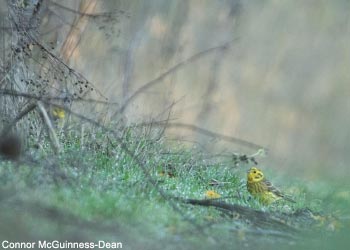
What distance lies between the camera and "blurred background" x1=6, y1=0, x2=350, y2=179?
37.3 feet

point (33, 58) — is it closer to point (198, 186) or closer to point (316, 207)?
point (198, 186)

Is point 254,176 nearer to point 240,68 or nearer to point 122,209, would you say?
point 122,209

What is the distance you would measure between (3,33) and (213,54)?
7.74 metres

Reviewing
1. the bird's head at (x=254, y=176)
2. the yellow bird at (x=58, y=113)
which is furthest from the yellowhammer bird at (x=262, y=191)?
the yellow bird at (x=58, y=113)

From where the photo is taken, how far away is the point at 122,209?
18.3 ft

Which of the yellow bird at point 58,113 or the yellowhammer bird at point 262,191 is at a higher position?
the yellow bird at point 58,113

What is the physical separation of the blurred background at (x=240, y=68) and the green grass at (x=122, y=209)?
2.50m

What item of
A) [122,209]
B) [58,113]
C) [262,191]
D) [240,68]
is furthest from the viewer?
[240,68]

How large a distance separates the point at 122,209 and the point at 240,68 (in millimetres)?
10678

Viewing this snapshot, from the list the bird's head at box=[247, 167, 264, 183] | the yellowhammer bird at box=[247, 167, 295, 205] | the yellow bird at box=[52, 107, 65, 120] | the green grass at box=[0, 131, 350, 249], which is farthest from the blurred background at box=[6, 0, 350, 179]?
the green grass at box=[0, 131, 350, 249]

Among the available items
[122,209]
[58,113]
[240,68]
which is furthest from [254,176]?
[240,68]

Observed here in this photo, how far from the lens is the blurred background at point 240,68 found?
11375 mm

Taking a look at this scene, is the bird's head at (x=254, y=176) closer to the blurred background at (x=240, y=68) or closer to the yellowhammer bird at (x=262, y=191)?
the yellowhammer bird at (x=262, y=191)

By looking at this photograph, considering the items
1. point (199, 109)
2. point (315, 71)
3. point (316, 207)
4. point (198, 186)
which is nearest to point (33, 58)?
point (198, 186)
